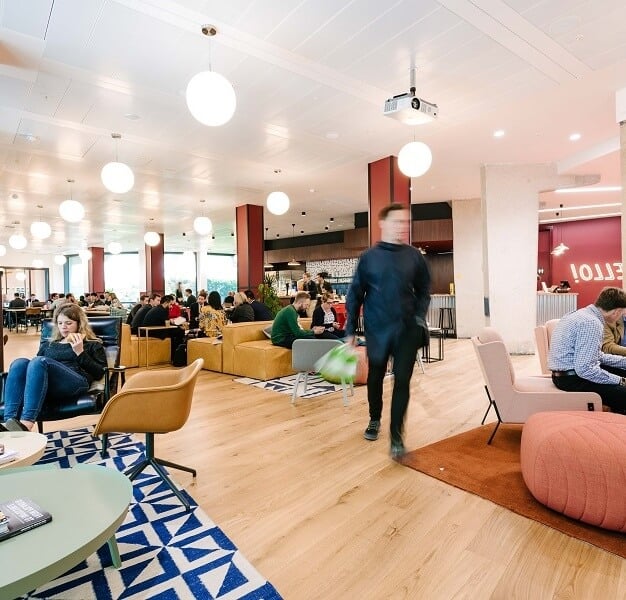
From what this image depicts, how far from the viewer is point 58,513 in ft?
5.26

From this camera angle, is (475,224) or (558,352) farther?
(475,224)

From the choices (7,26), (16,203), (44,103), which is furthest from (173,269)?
(7,26)

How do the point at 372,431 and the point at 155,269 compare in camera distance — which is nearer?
the point at 372,431

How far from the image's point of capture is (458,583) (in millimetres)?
1869

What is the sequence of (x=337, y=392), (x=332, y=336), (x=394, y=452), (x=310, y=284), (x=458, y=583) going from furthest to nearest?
(x=310, y=284)
(x=332, y=336)
(x=337, y=392)
(x=394, y=452)
(x=458, y=583)

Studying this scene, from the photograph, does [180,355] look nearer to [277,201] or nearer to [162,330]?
[162,330]

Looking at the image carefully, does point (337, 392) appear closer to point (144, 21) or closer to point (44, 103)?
point (144, 21)

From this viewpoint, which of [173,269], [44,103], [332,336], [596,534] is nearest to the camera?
[596,534]

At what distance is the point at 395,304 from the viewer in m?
2.77

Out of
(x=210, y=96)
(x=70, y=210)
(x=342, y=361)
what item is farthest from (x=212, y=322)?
(x=342, y=361)

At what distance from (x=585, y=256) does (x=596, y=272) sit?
0.63 meters

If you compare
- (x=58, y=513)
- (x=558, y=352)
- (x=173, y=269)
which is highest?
(x=173, y=269)

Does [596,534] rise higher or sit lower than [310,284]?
lower

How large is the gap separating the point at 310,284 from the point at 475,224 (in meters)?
4.54
